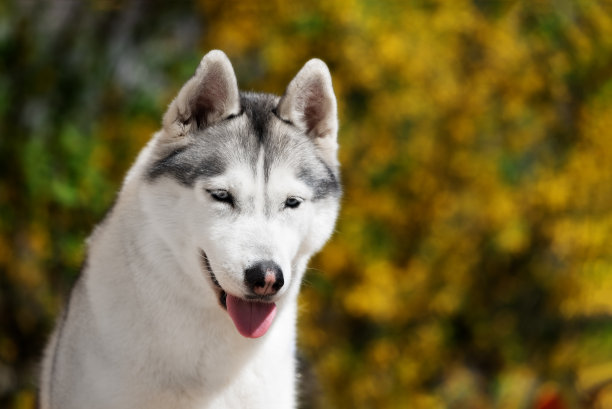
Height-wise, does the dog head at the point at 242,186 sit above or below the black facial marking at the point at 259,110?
below

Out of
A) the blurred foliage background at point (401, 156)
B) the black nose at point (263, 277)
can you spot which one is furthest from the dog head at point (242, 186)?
the blurred foliage background at point (401, 156)

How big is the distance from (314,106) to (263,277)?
3.05ft

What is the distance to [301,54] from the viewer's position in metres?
8.53

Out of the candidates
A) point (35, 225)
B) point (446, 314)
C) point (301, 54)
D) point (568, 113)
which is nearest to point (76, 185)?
point (35, 225)

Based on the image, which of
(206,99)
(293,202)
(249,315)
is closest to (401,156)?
(206,99)

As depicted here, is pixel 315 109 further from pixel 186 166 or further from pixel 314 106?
pixel 186 166

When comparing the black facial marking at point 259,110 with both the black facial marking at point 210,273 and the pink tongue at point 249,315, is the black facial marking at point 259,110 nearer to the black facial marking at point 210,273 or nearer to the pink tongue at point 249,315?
the black facial marking at point 210,273

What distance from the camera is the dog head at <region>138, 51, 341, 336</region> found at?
325 centimetres

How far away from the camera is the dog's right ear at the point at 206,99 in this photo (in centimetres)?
345

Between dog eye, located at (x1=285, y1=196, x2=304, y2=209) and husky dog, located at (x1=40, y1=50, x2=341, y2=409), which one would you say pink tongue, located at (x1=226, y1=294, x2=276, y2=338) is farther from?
dog eye, located at (x1=285, y1=196, x2=304, y2=209)

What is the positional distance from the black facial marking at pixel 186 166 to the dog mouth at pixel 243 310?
0.95 ft

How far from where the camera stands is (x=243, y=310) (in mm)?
3402

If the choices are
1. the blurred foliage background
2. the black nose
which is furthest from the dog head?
the blurred foliage background

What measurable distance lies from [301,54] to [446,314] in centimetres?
300
